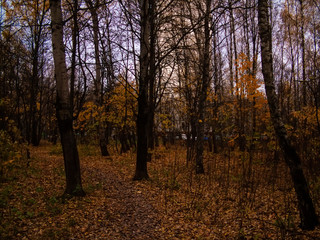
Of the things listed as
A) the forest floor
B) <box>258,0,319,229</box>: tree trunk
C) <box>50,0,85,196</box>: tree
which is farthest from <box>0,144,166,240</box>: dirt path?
<box>258,0,319,229</box>: tree trunk

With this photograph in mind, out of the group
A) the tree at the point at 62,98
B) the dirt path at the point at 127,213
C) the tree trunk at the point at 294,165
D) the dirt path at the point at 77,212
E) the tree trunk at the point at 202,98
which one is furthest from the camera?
the tree trunk at the point at 202,98

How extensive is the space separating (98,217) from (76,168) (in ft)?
5.47

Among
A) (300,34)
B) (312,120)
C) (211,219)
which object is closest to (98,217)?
(211,219)

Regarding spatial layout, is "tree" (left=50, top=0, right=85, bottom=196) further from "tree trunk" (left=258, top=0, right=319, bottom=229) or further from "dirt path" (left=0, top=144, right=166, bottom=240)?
"tree trunk" (left=258, top=0, right=319, bottom=229)

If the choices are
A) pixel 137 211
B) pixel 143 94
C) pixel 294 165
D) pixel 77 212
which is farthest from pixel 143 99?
pixel 294 165

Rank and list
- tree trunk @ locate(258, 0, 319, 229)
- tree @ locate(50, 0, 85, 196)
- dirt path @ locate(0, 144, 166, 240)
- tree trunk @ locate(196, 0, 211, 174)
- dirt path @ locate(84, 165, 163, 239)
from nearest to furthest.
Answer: tree trunk @ locate(258, 0, 319, 229), dirt path @ locate(0, 144, 166, 240), dirt path @ locate(84, 165, 163, 239), tree @ locate(50, 0, 85, 196), tree trunk @ locate(196, 0, 211, 174)

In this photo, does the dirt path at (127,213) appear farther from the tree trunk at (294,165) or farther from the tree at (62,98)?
the tree trunk at (294,165)

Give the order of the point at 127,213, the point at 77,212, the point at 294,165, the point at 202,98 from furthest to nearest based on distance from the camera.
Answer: the point at 202,98 → the point at 127,213 → the point at 77,212 → the point at 294,165

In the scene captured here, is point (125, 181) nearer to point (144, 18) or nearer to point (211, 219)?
point (211, 219)

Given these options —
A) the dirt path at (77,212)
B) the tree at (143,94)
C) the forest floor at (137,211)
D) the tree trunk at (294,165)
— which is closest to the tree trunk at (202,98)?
the forest floor at (137,211)

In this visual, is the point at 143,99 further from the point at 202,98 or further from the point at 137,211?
the point at 137,211

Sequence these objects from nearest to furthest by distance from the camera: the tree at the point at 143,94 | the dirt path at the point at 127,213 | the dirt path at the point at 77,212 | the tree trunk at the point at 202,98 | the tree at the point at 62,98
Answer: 1. the dirt path at the point at 77,212
2. the dirt path at the point at 127,213
3. the tree at the point at 62,98
4. the tree at the point at 143,94
5. the tree trunk at the point at 202,98

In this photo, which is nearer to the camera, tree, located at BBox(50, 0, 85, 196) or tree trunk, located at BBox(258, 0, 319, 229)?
tree trunk, located at BBox(258, 0, 319, 229)

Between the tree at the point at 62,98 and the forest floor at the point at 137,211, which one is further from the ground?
the tree at the point at 62,98
